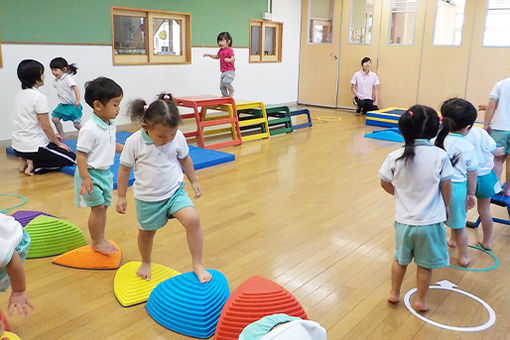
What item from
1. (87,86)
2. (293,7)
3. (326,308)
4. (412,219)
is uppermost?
(293,7)

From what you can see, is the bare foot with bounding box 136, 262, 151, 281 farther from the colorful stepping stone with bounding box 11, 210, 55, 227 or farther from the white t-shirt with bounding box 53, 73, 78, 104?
the white t-shirt with bounding box 53, 73, 78, 104

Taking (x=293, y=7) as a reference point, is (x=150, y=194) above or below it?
below

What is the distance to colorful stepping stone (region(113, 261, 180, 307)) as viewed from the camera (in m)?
2.39

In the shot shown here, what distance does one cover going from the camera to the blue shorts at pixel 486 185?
2951 mm

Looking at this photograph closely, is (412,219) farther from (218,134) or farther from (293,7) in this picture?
(293,7)

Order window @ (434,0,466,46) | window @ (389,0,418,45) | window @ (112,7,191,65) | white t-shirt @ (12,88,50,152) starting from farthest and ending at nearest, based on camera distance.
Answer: window @ (389,0,418,45) → window @ (434,0,466,46) → window @ (112,7,191,65) → white t-shirt @ (12,88,50,152)

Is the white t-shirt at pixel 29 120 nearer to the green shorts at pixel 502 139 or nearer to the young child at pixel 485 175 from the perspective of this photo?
the young child at pixel 485 175

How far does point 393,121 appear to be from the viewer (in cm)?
805

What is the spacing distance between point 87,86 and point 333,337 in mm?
1854

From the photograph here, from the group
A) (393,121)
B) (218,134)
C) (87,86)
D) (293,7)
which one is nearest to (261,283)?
(87,86)

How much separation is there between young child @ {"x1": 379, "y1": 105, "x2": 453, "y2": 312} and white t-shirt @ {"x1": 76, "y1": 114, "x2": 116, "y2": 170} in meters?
1.55

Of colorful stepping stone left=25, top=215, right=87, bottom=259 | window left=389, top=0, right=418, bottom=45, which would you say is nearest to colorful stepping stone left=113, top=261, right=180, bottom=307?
colorful stepping stone left=25, top=215, right=87, bottom=259

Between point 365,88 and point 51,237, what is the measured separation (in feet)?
26.0

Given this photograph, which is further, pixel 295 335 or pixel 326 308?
pixel 326 308
